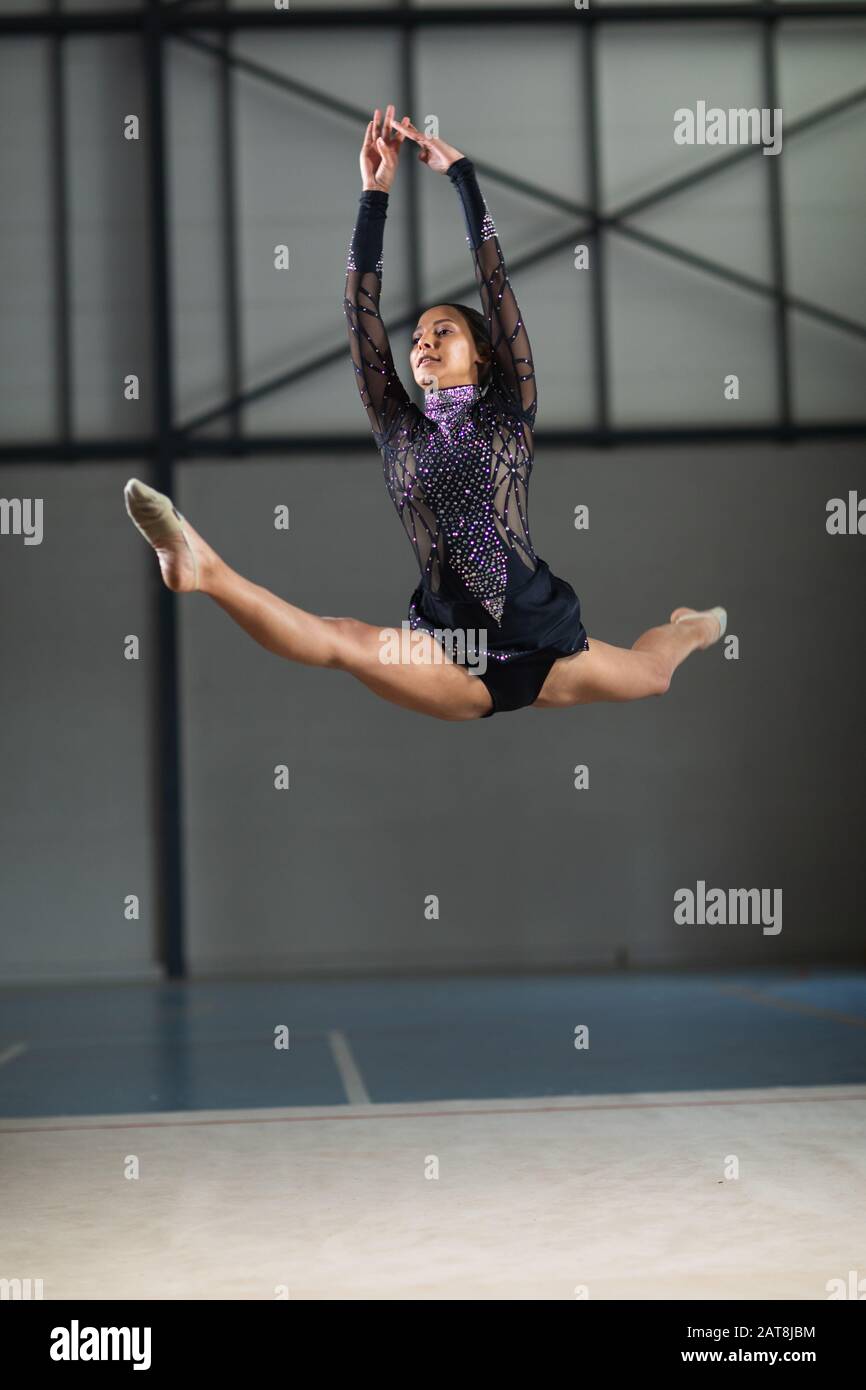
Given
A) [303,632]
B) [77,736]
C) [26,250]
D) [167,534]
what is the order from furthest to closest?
[26,250], [77,736], [303,632], [167,534]

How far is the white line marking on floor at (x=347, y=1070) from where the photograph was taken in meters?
6.16

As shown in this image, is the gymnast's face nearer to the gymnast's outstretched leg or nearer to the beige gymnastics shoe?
the gymnast's outstretched leg

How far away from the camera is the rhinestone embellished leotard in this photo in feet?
11.4

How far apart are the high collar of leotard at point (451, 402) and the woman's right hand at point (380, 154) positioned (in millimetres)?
481

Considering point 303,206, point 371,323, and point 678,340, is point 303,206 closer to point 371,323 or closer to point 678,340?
point 678,340

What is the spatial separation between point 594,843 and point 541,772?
0.64m

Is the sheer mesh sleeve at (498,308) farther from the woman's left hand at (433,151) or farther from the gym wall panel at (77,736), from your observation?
the gym wall panel at (77,736)

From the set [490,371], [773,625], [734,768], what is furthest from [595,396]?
[490,371]

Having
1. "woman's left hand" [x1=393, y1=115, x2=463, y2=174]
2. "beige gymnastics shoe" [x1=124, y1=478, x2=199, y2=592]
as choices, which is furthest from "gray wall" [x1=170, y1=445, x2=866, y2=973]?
"beige gymnastics shoe" [x1=124, y1=478, x2=199, y2=592]

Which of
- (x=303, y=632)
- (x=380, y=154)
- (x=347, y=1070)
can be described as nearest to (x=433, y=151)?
(x=380, y=154)

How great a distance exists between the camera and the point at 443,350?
3539 mm

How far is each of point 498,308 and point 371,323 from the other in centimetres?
31

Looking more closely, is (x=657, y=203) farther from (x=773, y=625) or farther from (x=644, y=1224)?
(x=644, y=1224)

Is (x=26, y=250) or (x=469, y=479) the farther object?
(x=26, y=250)
